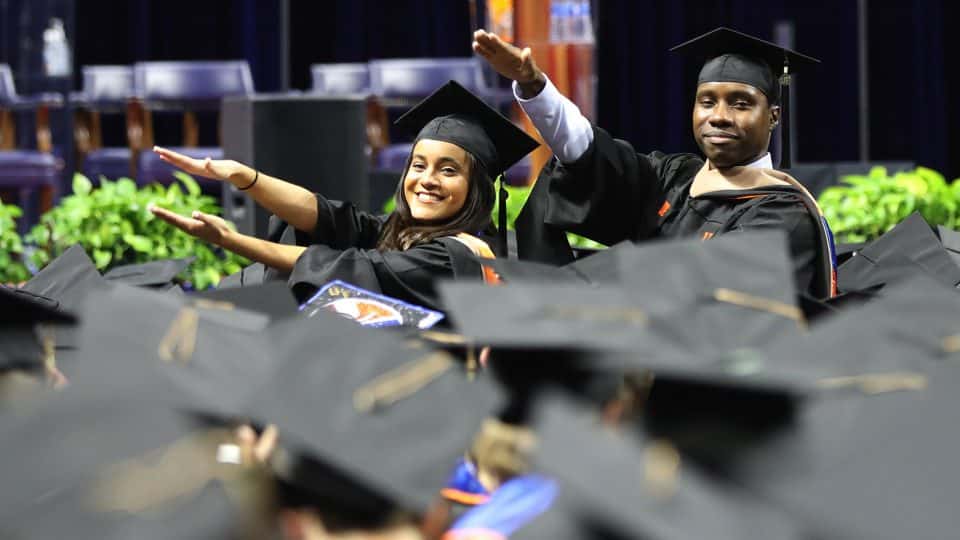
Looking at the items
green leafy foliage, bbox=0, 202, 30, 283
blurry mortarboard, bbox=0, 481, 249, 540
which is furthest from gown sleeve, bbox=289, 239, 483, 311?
green leafy foliage, bbox=0, 202, 30, 283

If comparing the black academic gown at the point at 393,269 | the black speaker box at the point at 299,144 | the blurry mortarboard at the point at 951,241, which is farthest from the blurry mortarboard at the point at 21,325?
the black speaker box at the point at 299,144

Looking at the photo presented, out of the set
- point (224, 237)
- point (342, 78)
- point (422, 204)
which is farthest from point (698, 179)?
point (342, 78)

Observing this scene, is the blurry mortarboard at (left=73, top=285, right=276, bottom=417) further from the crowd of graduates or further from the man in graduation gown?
the man in graduation gown

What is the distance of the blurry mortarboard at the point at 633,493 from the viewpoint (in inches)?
35.5

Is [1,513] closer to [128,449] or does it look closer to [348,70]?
[128,449]

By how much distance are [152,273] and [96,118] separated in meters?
7.01

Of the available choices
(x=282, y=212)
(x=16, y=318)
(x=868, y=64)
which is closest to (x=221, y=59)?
(x=868, y=64)

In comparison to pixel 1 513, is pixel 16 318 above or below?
above

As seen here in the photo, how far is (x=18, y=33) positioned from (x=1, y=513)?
328 inches

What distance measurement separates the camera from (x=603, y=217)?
2.87 meters

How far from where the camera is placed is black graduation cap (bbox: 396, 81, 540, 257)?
2.86 m

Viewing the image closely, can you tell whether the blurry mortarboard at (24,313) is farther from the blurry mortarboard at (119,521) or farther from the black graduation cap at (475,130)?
the black graduation cap at (475,130)

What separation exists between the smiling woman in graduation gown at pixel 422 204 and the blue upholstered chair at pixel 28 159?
18.9 feet

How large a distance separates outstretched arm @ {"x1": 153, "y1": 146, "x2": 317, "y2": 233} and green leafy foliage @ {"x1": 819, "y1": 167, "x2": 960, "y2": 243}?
1.94 metres
